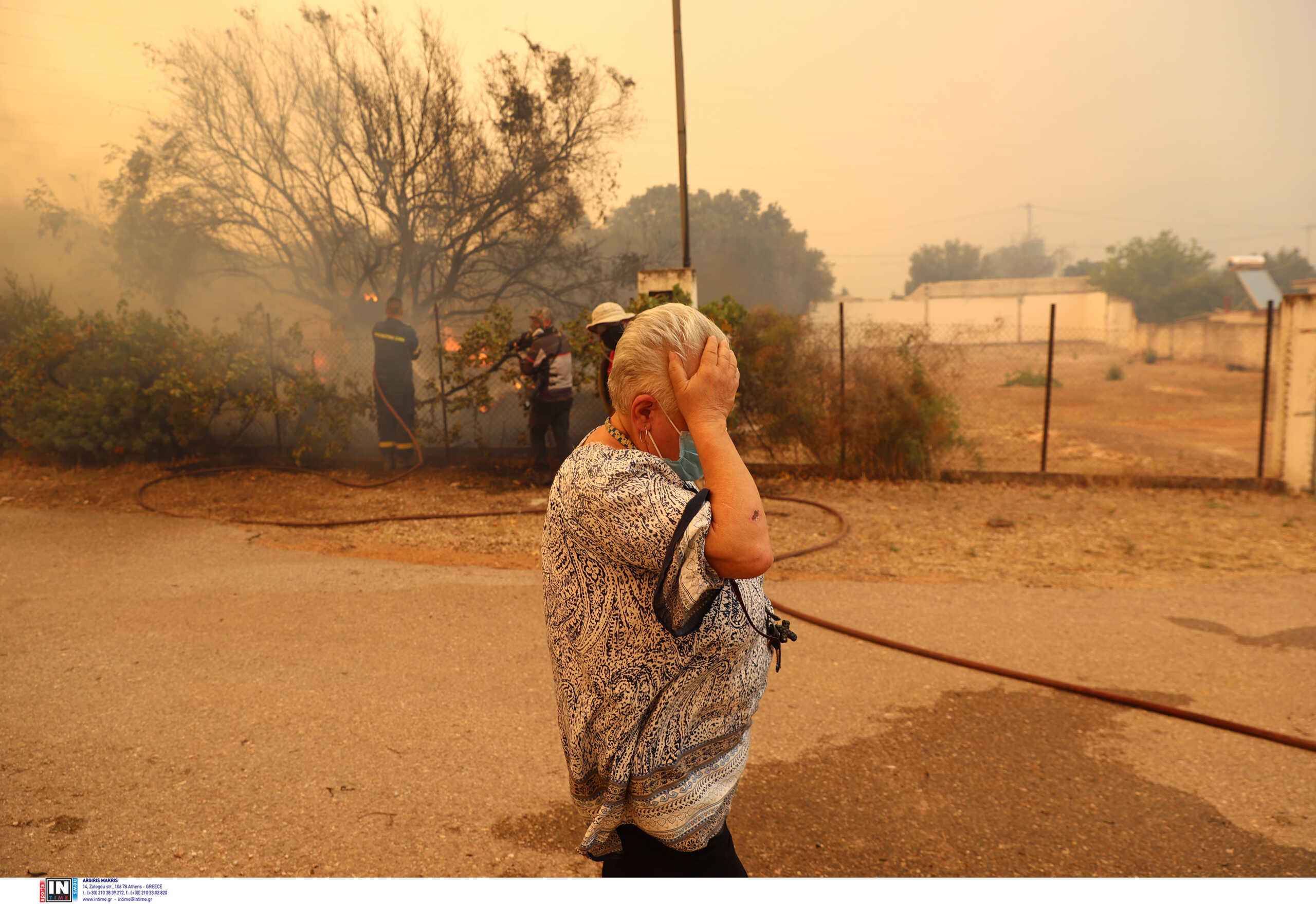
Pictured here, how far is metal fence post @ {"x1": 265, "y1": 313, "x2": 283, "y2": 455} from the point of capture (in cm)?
1010

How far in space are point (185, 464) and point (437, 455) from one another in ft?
10.4

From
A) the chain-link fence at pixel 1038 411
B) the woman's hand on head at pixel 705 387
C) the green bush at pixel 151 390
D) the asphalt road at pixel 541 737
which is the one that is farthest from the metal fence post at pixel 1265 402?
the green bush at pixel 151 390

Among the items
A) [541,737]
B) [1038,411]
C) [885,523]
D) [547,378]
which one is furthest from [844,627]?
[1038,411]

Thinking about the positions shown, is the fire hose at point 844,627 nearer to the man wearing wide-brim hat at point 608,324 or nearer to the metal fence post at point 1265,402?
the man wearing wide-brim hat at point 608,324

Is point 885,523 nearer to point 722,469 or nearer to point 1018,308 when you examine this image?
point 722,469

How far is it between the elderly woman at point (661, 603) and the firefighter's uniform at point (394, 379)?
8.75 m

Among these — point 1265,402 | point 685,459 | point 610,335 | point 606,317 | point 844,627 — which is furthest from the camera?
point 1265,402

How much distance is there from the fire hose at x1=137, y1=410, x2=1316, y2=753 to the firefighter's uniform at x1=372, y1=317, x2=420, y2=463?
0.14m

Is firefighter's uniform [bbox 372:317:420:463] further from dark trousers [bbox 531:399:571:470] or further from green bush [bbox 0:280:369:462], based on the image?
dark trousers [bbox 531:399:571:470]

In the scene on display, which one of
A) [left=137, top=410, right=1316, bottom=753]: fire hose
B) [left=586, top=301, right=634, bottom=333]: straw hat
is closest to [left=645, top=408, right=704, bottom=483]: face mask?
[left=137, top=410, right=1316, bottom=753]: fire hose

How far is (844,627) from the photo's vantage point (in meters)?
4.68

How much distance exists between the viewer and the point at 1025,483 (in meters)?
9.04

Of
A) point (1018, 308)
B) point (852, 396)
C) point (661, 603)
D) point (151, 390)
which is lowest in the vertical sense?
point (852, 396)
